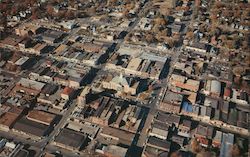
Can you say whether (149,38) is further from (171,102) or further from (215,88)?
(171,102)


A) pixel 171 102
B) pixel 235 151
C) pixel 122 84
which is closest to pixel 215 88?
pixel 171 102

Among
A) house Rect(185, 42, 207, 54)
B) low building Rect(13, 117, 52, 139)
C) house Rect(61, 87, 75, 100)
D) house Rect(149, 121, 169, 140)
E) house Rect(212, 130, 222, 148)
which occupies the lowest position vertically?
house Rect(212, 130, 222, 148)

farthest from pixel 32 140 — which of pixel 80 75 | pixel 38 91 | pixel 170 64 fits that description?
pixel 170 64

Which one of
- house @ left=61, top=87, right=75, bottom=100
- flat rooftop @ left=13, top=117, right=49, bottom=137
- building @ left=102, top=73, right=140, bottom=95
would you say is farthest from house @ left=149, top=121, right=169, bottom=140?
flat rooftop @ left=13, top=117, right=49, bottom=137

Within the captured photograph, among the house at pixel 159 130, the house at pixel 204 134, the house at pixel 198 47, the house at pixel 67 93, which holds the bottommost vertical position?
the house at pixel 204 134

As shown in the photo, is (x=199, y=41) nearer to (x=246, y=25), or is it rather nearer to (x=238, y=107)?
(x=246, y=25)

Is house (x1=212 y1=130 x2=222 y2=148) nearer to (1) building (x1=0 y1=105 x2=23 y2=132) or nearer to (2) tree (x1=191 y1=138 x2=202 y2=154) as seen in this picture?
(2) tree (x1=191 y1=138 x2=202 y2=154)

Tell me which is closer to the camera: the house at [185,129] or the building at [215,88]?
the house at [185,129]

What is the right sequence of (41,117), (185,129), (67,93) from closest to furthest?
(185,129) < (41,117) < (67,93)

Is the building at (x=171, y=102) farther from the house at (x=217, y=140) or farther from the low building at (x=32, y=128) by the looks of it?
the low building at (x=32, y=128)

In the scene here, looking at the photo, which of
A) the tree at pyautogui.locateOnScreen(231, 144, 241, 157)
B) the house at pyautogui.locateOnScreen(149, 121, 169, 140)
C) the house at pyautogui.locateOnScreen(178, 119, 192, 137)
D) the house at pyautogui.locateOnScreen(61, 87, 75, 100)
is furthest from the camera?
the house at pyautogui.locateOnScreen(61, 87, 75, 100)

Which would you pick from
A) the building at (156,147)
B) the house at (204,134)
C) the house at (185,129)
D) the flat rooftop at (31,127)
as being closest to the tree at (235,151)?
the house at (204,134)
